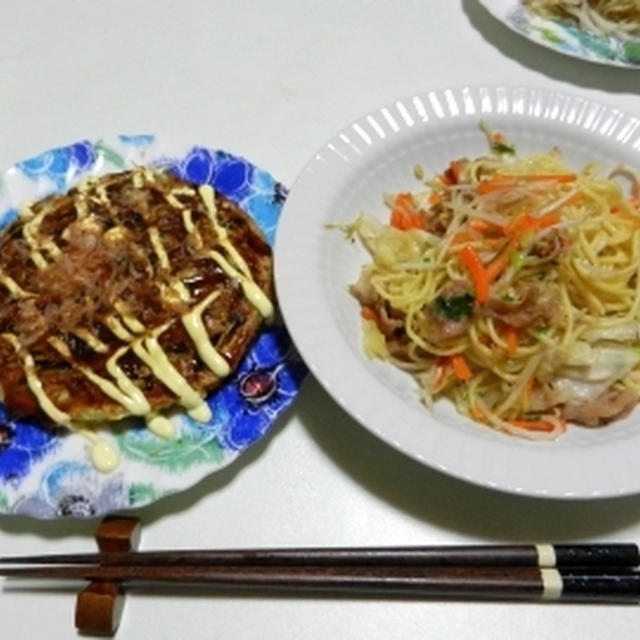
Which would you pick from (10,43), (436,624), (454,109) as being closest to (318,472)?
(436,624)

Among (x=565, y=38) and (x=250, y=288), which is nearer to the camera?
(x=250, y=288)

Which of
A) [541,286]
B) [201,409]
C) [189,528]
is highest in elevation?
[541,286]

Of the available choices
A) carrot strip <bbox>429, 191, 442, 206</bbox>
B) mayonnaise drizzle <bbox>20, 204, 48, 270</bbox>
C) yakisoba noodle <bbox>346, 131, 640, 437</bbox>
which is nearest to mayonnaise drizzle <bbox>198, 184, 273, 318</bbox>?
yakisoba noodle <bbox>346, 131, 640, 437</bbox>

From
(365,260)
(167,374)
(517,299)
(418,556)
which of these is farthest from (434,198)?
(418,556)

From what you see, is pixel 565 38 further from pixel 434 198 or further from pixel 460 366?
pixel 460 366

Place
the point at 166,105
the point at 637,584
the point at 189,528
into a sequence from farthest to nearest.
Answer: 1. the point at 166,105
2. the point at 189,528
3. the point at 637,584

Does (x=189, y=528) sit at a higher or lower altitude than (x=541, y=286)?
lower

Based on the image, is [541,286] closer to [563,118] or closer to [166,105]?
[563,118]
